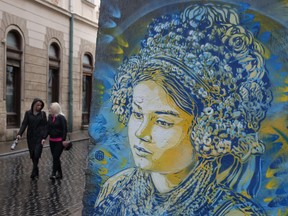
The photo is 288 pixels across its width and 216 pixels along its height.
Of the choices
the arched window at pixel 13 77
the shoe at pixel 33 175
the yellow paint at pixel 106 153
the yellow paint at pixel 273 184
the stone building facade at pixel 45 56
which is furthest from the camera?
the arched window at pixel 13 77

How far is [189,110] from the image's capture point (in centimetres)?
291

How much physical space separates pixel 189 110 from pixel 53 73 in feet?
68.0

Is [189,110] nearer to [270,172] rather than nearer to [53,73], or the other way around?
[270,172]

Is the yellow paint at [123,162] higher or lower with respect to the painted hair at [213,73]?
lower

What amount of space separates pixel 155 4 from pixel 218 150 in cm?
99

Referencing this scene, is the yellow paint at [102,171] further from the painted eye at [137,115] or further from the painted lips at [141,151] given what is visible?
the painted eye at [137,115]

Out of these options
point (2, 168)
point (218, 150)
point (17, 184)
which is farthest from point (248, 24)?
point (2, 168)

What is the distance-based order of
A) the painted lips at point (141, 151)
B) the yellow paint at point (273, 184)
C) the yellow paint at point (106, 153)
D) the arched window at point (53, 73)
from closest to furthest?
the yellow paint at point (273, 184) < the painted lips at point (141, 151) < the yellow paint at point (106, 153) < the arched window at point (53, 73)

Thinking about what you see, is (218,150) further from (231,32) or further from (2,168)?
(2,168)

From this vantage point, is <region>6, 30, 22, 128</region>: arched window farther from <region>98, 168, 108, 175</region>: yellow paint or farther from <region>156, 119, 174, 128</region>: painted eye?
<region>156, 119, 174, 128</region>: painted eye

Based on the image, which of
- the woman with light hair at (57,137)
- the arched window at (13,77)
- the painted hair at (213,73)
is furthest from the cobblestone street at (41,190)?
the arched window at (13,77)

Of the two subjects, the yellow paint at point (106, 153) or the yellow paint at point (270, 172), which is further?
the yellow paint at point (106, 153)

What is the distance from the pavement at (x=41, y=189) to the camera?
6824 millimetres

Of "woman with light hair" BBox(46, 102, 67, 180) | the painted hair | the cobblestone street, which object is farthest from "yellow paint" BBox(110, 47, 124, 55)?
"woman with light hair" BBox(46, 102, 67, 180)
